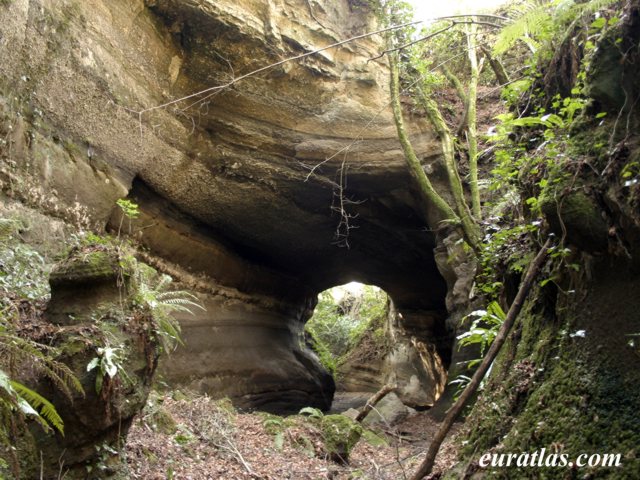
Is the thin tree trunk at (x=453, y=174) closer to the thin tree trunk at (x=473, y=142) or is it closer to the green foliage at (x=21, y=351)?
the thin tree trunk at (x=473, y=142)

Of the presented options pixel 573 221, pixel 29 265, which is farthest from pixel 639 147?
pixel 29 265

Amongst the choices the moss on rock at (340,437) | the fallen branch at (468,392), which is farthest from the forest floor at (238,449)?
the fallen branch at (468,392)

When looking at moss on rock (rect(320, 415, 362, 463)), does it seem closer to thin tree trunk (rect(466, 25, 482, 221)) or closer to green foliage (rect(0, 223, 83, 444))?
thin tree trunk (rect(466, 25, 482, 221))

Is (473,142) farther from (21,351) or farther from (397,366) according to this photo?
(397,366)

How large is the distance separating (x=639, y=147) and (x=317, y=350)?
14271 mm

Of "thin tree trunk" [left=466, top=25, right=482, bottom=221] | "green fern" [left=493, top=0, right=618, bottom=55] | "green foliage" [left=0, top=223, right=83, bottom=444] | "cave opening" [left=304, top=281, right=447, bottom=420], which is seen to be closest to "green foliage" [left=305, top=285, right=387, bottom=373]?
"cave opening" [left=304, top=281, right=447, bottom=420]

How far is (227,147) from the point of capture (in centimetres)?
989

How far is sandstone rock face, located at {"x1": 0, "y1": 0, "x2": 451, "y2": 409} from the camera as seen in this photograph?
687cm

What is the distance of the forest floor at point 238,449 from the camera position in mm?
4246

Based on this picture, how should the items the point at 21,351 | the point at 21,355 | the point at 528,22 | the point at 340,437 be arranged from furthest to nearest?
the point at 340,437, the point at 528,22, the point at 21,355, the point at 21,351

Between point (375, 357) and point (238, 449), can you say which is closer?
point (238, 449)

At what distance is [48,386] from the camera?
10.6ft

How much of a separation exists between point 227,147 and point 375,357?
1011 cm

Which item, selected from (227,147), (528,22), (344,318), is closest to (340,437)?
(528,22)
